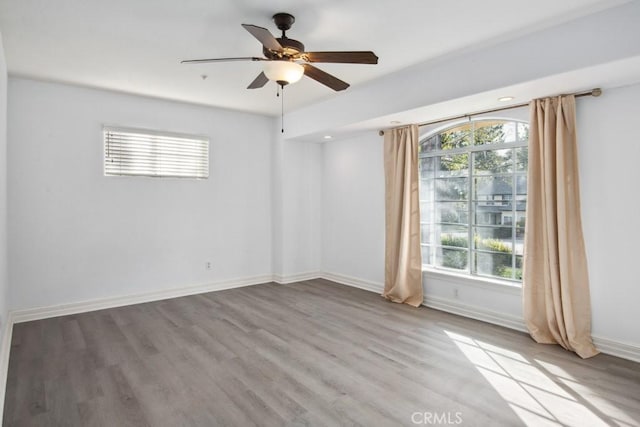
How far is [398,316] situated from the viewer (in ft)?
13.9

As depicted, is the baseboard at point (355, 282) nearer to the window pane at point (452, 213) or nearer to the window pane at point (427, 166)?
the window pane at point (452, 213)

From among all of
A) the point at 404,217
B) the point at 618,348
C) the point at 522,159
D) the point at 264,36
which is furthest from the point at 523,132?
the point at 264,36

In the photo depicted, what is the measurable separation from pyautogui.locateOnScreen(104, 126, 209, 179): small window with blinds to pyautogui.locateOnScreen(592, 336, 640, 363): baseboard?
16.3 ft

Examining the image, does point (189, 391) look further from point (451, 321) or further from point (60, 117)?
point (60, 117)

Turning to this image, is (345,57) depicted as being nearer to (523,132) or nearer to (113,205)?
(523,132)

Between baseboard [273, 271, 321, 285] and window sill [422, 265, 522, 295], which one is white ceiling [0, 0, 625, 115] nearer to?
window sill [422, 265, 522, 295]

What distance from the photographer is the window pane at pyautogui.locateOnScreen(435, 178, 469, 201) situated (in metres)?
4.47

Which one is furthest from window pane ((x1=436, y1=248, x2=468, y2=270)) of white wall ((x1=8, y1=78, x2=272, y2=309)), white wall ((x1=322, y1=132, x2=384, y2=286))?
white wall ((x1=8, y1=78, x2=272, y2=309))

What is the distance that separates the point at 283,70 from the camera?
2.71 meters

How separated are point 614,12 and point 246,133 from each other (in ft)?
15.1

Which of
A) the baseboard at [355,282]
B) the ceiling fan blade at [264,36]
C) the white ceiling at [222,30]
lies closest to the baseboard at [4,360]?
the white ceiling at [222,30]

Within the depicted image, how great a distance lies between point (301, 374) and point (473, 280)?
7.76 feet

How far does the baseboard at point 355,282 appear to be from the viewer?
17.5ft

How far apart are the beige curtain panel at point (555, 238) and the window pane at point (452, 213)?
0.94m
